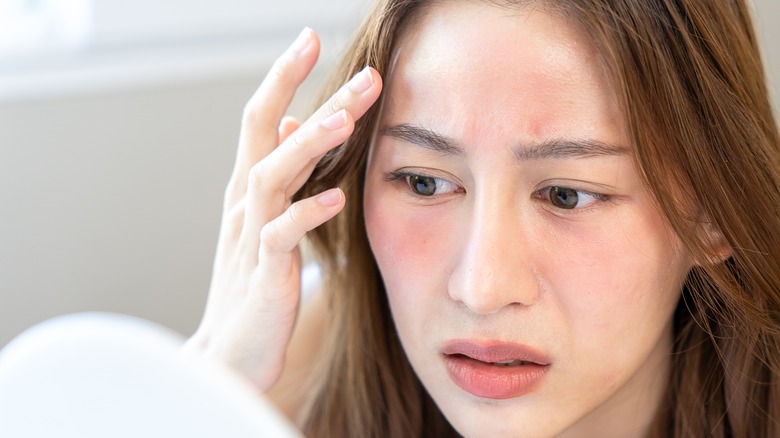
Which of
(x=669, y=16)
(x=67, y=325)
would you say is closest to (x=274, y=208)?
(x=669, y=16)

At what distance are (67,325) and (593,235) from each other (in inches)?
22.9

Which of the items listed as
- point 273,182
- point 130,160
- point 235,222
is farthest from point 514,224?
point 130,160

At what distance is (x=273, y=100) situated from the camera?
3.67ft

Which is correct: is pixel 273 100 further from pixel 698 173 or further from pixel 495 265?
pixel 698 173

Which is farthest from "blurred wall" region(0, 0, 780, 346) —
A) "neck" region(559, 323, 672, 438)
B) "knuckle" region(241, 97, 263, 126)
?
"neck" region(559, 323, 672, 438)

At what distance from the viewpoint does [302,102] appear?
1.98 m

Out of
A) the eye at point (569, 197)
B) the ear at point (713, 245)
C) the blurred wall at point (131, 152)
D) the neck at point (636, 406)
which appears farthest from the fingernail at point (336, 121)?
the blurred wall at point (131, 152)

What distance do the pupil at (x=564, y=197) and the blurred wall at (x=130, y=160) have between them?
94 cm

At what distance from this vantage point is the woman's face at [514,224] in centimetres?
90

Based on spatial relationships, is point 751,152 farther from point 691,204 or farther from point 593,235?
point 593,235

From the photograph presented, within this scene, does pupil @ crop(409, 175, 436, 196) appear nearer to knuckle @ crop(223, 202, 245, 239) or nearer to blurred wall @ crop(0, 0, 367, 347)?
knuckle @ crop(223, 202, 245, 239)

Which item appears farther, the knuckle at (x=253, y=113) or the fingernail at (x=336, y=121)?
the knuckle at (x=253, y=113)

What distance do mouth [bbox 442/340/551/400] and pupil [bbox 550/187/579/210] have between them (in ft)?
0.47

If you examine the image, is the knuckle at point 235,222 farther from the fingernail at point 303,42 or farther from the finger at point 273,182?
the fingernail at point 303,42
